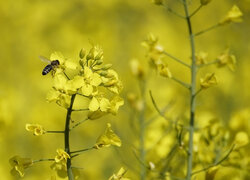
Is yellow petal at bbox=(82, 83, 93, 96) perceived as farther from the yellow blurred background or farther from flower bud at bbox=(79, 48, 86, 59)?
the yellow blurred background

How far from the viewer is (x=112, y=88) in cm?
210

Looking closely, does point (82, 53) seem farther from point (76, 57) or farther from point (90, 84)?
point (76, 57)

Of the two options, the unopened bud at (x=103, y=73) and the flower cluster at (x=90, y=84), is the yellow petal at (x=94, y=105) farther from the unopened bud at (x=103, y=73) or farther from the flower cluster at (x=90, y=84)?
the unopened bud at (x=103, y=73)

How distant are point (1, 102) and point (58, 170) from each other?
1245 mm

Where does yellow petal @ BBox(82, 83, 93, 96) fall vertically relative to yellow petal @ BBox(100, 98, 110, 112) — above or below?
above

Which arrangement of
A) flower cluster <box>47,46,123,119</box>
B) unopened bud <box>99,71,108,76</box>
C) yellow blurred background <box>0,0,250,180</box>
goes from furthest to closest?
yellow blurred background <box>0,0,250,180</box> → unopened bud <box>99,71,108,76</box> → flower cluster <box>47,46,123,119</box>

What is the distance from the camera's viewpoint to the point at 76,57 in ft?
22.8

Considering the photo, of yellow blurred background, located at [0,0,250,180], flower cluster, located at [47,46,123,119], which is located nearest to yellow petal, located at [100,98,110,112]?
flower cluster, located at [47,46,123,119]

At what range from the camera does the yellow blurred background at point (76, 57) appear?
4.52 m

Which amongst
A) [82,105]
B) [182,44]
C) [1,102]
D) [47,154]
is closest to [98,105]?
[1,102]

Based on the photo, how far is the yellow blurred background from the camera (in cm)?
452

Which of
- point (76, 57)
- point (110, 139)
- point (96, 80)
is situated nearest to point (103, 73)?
point (96, 80)

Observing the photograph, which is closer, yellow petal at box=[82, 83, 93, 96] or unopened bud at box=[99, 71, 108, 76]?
yellow petal at box=[82, 83, 93, 96]

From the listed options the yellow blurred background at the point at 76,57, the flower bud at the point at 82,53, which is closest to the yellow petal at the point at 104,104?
the flower bud at the point at 82,53
